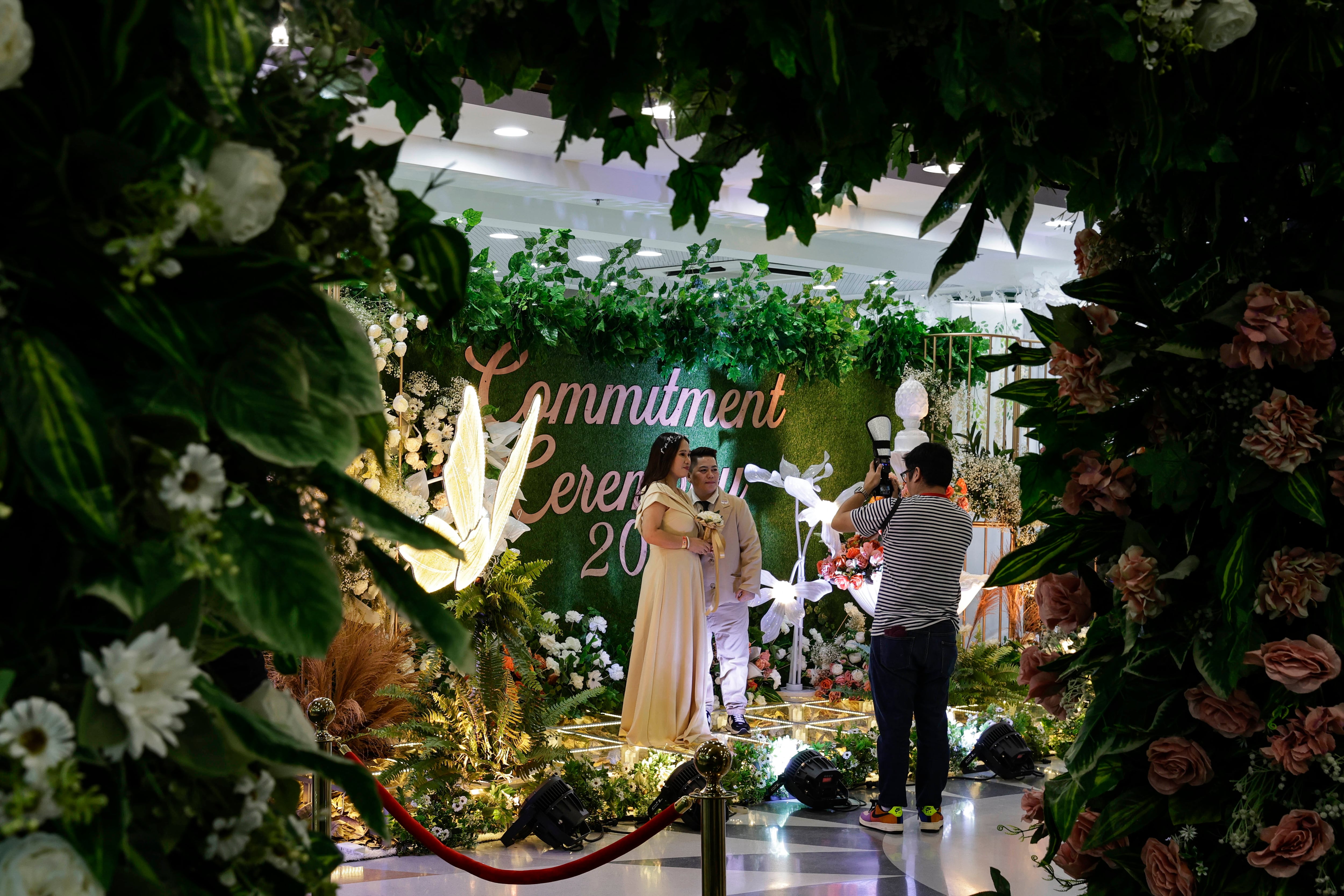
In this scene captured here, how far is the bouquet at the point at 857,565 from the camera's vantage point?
786 cm

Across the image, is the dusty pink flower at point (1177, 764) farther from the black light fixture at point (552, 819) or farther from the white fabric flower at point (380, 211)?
the black light fixture at point (552, 819)

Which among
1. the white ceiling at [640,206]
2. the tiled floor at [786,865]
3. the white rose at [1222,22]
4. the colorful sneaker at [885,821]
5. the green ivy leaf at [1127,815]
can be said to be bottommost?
Result: the tiled floor at [786,865]

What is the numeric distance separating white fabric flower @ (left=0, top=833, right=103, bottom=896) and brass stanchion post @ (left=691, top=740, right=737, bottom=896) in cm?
204

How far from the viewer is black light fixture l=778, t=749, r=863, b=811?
5969mm

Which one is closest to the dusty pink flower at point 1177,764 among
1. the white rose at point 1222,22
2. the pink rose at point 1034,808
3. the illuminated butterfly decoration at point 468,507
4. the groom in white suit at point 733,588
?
the pink rose at point 1034,808

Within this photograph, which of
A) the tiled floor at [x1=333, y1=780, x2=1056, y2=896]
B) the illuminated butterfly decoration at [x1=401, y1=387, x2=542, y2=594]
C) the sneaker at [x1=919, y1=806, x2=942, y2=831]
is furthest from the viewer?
the sneaker at [x1=919, y1=806, x2=942, y2=831]

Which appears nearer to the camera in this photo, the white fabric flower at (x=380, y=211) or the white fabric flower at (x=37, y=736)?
the white fabric flower at (x=37, y=736)

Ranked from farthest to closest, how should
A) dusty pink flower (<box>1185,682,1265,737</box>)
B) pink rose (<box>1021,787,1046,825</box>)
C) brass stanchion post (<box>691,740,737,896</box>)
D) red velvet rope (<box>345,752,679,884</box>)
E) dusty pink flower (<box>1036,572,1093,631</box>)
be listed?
red velvet rope (<box>345,752,679,884</box>), brass stanchion post (<box>691,740,737,896</box>), pink rose (<box>1021,787,1046,825</box>), dusty pink flower (<box>1036,572,1093,631</box>), dusty pink flower (<box>1185,682,1265,737</box>)

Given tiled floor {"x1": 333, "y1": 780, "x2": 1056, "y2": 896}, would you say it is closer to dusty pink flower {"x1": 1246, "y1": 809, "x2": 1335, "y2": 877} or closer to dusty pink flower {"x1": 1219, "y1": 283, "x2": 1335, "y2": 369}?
dusty pink flower {"x1": 1246, "y1": 809, "x2": 1335, "y2": 877}

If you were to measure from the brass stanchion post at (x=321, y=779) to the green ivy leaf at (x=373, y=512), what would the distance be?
147cm

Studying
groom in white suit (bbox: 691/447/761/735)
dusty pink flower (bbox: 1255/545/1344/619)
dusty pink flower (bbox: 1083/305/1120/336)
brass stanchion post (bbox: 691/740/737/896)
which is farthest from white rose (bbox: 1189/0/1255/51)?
groom in white suit (bbox: 691/447/761/735)

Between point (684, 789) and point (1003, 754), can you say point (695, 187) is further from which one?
point (1003, 754)

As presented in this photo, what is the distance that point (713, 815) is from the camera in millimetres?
2719

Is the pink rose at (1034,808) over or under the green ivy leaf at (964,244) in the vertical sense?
under
